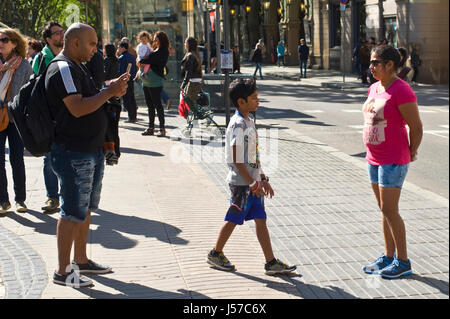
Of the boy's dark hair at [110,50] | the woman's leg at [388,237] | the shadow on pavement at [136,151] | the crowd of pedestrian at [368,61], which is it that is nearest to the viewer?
the woman's leg at [388,237]

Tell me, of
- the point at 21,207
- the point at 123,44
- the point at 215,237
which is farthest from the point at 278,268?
the point at 123,44

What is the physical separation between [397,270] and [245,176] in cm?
128

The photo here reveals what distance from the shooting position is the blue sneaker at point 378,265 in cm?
527

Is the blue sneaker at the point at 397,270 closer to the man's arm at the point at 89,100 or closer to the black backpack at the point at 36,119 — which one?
the man's arm at the point at 89,100

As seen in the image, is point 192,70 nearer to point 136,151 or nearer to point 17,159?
point 136,151

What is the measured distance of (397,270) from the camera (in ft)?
16.9

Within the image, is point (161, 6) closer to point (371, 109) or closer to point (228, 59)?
point (228, 59)

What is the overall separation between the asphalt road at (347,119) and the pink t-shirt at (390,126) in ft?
10.8

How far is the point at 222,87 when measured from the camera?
16156 mm

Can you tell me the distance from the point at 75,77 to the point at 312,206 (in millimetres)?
3548

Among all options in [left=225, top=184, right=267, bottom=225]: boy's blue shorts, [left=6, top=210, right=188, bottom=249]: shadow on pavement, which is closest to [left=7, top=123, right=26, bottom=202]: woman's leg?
[left=6, top=210, right=188, bottom=249]: shadow on pavement

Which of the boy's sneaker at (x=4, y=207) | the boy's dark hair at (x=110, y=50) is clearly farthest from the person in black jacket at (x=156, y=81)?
the boy's sneaker at (x=4, y=207)

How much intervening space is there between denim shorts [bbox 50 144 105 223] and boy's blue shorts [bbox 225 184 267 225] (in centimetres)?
105

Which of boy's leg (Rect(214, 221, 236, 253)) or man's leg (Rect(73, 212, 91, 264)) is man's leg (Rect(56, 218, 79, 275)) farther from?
boy's leg (Rect(214, 221, 236, 253))
